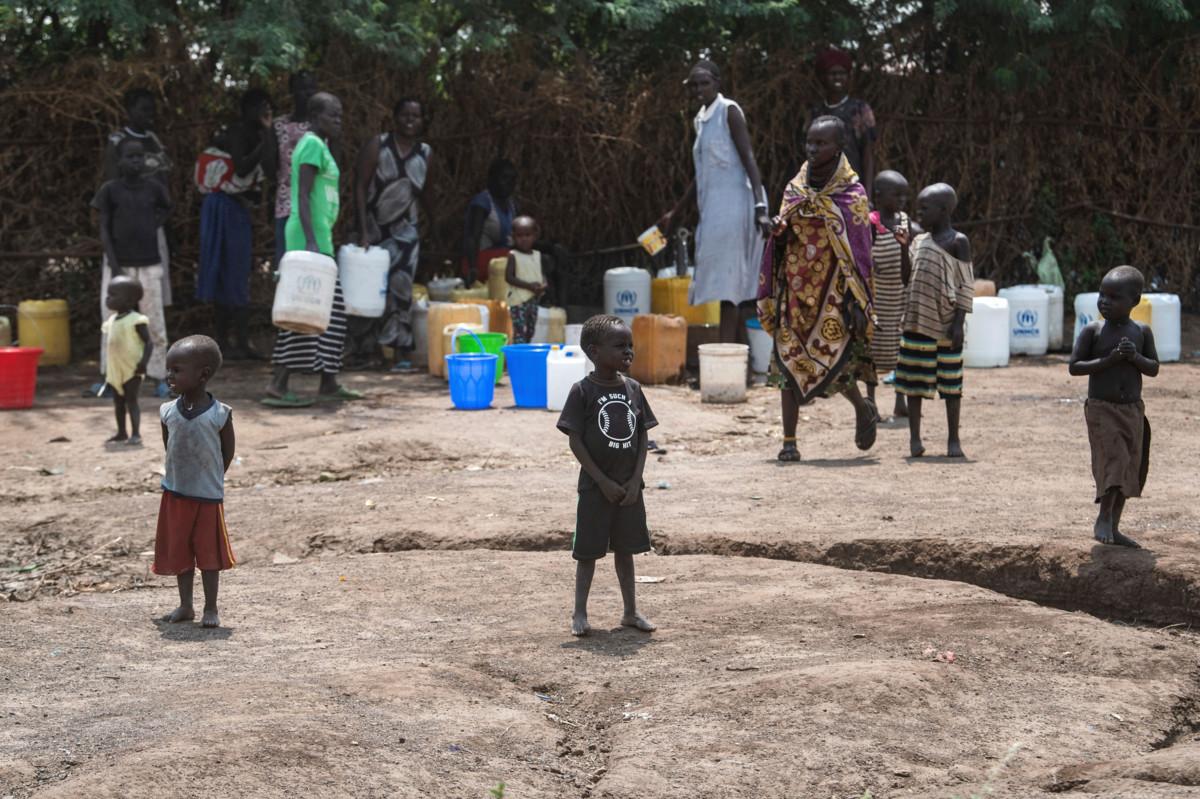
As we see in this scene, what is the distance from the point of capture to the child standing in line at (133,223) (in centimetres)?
967

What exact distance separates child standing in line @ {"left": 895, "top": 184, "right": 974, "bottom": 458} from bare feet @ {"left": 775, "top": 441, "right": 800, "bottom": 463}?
562 millimetres

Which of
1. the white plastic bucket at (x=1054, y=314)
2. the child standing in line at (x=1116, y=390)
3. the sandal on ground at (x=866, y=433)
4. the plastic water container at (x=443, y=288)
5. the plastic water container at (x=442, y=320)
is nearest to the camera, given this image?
the child standing in line at (x=1116, y=390)

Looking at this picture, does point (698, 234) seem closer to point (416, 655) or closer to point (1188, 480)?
point (1188, 480)

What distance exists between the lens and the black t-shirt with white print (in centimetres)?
472

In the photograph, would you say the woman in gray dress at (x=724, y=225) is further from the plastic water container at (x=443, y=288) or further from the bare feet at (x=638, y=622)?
the bare feet at (x=638, y=622)

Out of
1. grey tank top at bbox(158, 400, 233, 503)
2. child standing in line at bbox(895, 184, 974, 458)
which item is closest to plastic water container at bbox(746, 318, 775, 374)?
child standing in line at bbox(895, 184, 974, 458)

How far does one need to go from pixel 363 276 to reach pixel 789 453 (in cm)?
358

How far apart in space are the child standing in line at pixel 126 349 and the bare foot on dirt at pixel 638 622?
396cm

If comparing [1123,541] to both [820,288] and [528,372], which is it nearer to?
[820,288]

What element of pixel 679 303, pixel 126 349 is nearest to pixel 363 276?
pixel 126 349

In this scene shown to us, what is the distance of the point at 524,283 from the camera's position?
10633mm

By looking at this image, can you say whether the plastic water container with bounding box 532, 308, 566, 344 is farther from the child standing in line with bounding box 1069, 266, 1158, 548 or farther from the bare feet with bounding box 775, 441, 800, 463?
the child standing in line with bounding box 1069, 266, 1158, 548

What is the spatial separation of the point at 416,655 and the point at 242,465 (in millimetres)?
3323

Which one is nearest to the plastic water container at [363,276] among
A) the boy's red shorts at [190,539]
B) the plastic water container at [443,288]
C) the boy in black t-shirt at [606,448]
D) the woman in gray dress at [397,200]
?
the woman in gray dress at [397,200]
